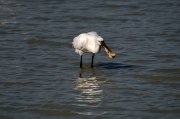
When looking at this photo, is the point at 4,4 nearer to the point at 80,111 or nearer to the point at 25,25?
the point at 25,25

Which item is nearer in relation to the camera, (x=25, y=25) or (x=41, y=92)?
(x=41, y=92)

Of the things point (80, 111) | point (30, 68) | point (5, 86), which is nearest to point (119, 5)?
point (30, 68)

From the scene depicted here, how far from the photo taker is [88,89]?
1094cm

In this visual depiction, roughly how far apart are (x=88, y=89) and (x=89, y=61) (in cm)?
278

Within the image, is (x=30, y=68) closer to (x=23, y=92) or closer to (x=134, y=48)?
(x=23, y=92)

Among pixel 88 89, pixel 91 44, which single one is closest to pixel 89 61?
pixel 91 44

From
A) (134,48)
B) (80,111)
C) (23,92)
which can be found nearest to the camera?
(80,111)

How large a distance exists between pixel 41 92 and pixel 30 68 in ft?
6.52

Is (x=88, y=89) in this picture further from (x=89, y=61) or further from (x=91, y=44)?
(x=89, y=61)

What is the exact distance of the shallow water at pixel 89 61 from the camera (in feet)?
32.1

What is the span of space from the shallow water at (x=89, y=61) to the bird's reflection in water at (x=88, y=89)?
19mm

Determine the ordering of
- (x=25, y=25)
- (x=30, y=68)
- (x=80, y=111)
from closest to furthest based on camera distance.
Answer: (x=80, y=111)
(x=30, y=68)
(x=25, y=25)

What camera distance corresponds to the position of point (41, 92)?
1075 cm

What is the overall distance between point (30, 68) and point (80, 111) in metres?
3.41
